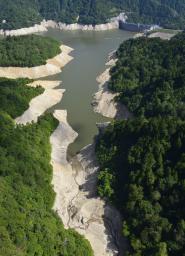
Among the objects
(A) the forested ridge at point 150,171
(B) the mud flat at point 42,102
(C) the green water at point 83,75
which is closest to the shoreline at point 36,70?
(C) the green water at point 83,75

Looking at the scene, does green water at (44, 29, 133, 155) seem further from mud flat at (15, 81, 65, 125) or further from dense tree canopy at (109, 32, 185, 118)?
dense tree canopy at (109, 32, 185, 118)

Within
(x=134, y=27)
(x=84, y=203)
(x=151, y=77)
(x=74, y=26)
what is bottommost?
(x=84, y=203)

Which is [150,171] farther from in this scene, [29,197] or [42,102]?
[42,102]

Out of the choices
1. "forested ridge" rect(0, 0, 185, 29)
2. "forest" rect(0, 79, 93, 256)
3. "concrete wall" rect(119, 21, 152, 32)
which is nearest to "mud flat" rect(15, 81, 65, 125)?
"forest" rect(0, 79, 93, 256)

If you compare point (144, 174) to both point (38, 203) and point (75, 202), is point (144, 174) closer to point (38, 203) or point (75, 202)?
point (75, 202)

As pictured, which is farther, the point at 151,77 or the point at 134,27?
the point at 134,27

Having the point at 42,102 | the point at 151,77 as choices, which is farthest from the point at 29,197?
the point at 151,77

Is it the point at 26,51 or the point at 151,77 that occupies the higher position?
the point at 26,51
